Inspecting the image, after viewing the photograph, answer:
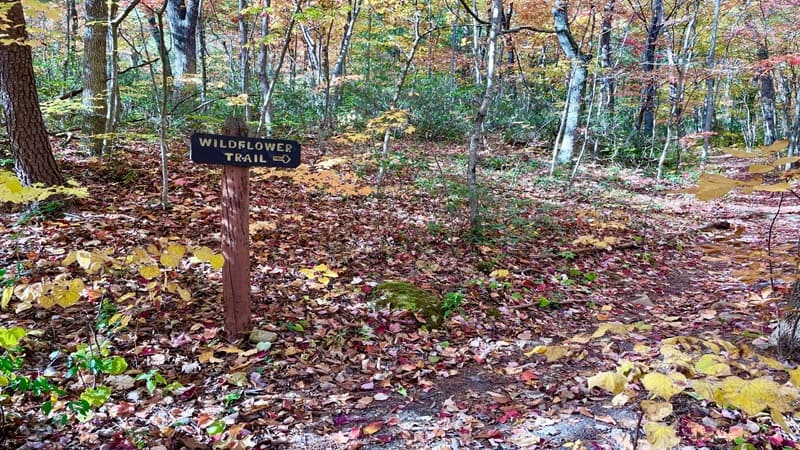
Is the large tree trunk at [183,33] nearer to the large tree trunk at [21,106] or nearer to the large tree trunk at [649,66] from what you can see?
the large tree trunk at [21,106]

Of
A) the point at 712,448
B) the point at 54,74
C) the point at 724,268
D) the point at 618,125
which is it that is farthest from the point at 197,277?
the point at 618,125

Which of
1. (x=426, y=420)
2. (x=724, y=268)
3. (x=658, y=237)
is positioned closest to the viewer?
(x=426, y=420)

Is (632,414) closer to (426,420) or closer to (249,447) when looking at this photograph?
(426,420)

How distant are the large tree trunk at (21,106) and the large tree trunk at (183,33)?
769cm

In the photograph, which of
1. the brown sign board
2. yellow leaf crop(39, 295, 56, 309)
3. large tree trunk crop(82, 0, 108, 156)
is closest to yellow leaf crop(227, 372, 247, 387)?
yellow leaf crop(39, 295, 56, 309)

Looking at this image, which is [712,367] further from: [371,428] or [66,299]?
[66,299]

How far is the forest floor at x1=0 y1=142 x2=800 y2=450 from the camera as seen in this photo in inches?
109

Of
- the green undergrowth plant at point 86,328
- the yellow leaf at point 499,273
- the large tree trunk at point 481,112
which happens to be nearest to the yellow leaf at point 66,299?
the green undergrowth plant at point 86,328

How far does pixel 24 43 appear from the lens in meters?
5.03

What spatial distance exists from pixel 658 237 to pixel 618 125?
32.4ft

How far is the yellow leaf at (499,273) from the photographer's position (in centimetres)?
552

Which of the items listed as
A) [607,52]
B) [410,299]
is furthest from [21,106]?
[607,52]

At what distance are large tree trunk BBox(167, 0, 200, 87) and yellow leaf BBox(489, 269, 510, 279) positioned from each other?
1071 centimetres

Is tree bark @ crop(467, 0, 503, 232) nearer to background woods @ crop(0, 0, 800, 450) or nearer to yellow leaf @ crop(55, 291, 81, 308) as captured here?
background woods @ crop(0, 0, 800, 450)
